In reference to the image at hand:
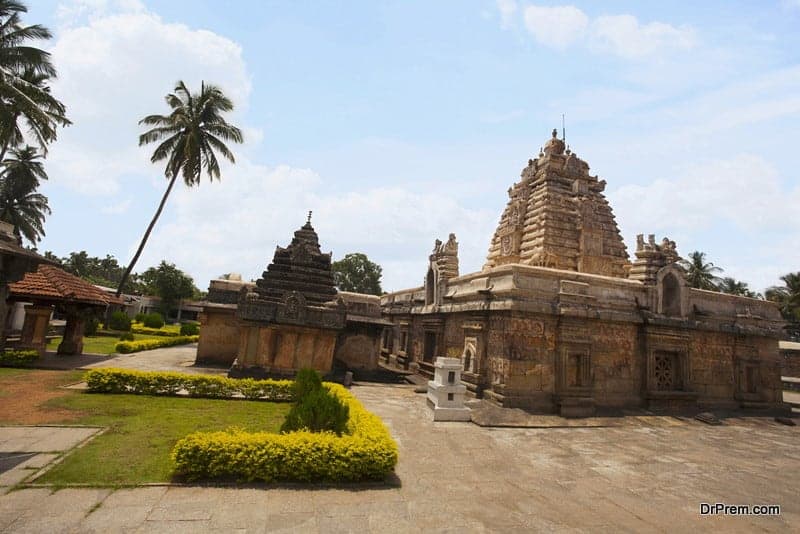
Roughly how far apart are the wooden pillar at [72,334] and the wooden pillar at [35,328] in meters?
1.64

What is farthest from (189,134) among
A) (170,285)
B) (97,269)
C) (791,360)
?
(97,269)

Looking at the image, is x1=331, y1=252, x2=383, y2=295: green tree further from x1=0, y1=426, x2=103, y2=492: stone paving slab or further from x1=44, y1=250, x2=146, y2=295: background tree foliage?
x1=0, y1=426, x2=103, y2=492: stone paving slab

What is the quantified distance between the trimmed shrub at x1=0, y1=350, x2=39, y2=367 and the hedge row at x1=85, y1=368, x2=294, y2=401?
5.68m

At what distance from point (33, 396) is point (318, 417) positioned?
8.83 meters

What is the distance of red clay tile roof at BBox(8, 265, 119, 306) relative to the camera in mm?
16061

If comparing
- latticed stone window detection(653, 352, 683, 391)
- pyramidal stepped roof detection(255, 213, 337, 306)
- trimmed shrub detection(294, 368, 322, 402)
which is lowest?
trimmed shrub detection(294, 368, 322, 402)

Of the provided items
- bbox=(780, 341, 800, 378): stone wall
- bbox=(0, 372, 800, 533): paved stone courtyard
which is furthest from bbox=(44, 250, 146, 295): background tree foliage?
bbox=(780, 341, 800, 378): stone wall

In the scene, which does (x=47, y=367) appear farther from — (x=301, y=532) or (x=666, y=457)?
(x=666, y=457)

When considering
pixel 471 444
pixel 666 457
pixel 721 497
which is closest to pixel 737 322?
pixel 666 457

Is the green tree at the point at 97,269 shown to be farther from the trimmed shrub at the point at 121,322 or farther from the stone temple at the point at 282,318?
the stone temple at the point at 282,318

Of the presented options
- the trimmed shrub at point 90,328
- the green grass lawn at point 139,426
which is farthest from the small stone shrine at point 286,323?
the trimmed shrub at point 90,328

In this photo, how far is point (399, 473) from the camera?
7.34 meters

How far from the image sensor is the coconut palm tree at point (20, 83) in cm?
1525

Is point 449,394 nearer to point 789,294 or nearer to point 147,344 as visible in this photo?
point 147,344
